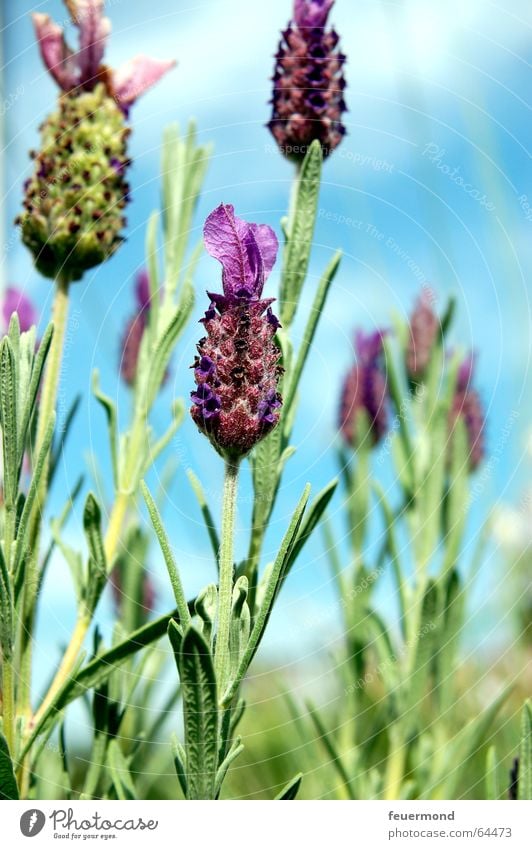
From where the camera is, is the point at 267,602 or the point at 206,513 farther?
the point at 206,513

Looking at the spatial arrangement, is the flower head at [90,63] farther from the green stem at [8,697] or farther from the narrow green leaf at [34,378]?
the green stem at [8,697]

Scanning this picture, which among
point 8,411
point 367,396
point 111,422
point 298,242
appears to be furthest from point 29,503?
point 367,396

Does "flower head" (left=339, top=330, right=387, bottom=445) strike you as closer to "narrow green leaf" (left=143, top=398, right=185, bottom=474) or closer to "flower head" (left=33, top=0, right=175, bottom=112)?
"narrow green leaf" (left=143, top=398, right=185, bottom=474)

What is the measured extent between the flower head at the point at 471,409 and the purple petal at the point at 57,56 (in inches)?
28.8

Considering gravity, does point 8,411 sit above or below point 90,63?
below

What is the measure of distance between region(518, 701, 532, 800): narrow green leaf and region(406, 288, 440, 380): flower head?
0.58 metres

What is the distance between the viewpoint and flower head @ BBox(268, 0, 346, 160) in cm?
77

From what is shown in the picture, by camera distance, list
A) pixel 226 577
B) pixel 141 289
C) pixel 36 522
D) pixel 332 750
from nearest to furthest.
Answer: pixel 226 577
pixel 36 522
pixel 332 750
pixel 141 289

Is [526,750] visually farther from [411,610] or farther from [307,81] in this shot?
[307,81]

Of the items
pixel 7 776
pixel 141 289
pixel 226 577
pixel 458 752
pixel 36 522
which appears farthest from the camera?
pixel 141 289

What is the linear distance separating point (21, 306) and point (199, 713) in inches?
24.2

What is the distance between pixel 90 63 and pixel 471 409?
823 mm

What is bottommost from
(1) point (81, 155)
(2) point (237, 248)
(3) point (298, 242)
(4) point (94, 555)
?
(4) point (94, 555)

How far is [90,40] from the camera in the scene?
0.81 m
